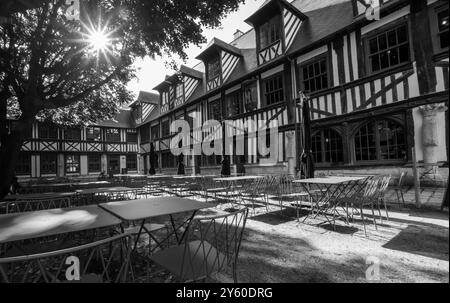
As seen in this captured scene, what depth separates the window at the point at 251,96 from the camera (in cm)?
1187

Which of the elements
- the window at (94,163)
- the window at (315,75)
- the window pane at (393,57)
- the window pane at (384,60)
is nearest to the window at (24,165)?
the window at (94,163)

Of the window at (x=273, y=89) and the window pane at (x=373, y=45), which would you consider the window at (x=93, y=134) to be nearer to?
the window at (x=273, y=89)

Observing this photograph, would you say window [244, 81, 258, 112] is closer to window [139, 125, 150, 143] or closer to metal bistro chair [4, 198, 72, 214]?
metal bistro chair [4, 198, 72, 214]

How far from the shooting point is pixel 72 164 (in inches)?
906

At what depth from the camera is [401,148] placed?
7.11 m

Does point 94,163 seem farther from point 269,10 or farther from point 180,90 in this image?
point 269,10

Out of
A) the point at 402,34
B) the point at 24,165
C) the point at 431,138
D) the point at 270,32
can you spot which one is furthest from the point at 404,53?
the point at 24,165

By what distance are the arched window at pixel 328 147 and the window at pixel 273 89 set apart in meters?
2.50

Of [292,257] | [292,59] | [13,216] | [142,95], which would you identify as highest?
[142,95]

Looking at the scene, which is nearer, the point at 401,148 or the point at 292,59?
the point at 401,148
